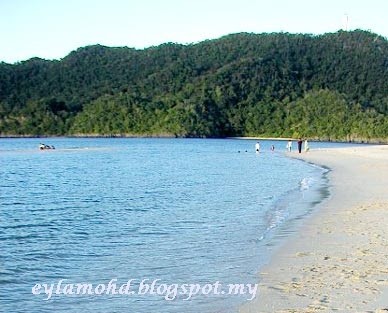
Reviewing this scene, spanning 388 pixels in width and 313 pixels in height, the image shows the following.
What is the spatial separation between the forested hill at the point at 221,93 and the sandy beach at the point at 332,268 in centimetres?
12329

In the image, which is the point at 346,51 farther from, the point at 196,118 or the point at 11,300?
the point at 11,300

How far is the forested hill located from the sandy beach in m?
123

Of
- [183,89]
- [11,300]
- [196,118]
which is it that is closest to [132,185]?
[11,300]

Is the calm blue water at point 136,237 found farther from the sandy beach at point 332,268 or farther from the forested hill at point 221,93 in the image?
the forested hill at point 221,93

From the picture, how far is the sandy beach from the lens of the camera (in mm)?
7918

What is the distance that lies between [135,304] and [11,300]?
190 centimetres

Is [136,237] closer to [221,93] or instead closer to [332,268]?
[332,268]

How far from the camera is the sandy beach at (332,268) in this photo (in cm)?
792

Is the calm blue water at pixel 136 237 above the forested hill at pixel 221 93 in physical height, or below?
below

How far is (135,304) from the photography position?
8625 mm

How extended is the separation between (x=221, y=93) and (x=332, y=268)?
160 meters

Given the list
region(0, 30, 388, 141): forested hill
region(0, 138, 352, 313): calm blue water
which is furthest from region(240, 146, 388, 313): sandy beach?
region(0, 30, 388, 141): forested hill

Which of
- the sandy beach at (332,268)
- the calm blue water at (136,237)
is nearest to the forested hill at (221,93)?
the calm blue water at (136,237)

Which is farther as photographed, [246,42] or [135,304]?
[246,42]
